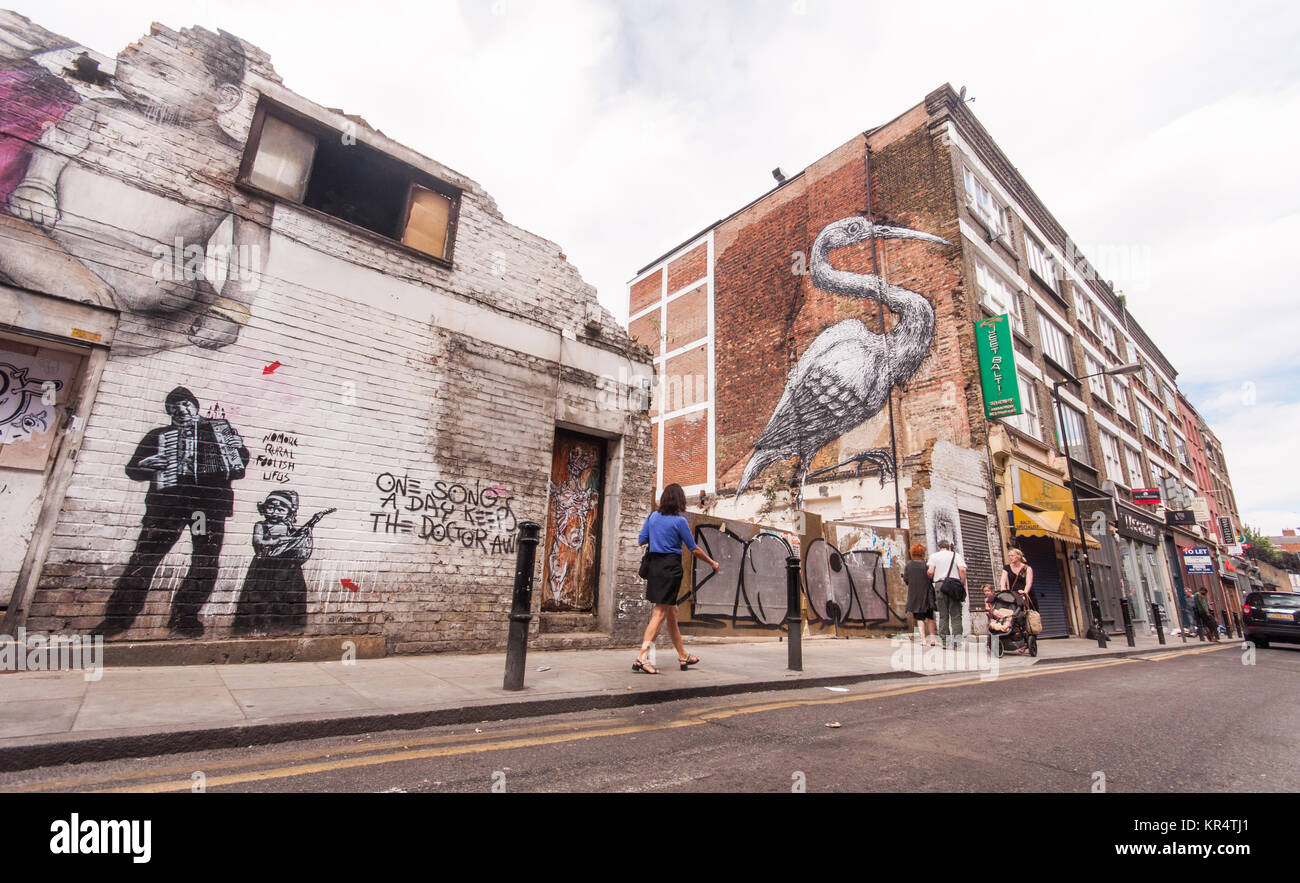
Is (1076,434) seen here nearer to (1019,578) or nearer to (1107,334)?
(1107,334)

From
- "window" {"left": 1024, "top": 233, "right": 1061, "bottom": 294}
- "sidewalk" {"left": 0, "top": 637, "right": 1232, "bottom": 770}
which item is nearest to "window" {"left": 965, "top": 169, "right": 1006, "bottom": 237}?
"window" {"left": 1024, "top": 233, "right": 1061, "bottom": 294}

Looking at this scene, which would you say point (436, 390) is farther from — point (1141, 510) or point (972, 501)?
point (1141, 510)

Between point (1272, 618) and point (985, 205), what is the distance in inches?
555

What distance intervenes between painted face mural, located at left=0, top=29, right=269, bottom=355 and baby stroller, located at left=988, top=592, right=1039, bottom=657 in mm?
11594

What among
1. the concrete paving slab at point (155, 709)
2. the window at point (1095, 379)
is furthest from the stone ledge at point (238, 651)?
the window at point (1095, 379)

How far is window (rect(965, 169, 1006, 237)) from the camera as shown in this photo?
1648 cm

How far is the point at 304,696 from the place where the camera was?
378cm

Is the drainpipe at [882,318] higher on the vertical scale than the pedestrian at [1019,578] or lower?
higher

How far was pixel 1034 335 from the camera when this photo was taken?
59.7 feet

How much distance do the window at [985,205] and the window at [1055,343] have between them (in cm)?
358

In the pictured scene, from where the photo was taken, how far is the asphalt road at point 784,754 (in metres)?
2.58

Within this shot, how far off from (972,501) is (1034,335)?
781cm

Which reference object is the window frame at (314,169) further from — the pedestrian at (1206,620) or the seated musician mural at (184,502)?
the pedestrian at (1206,620)
